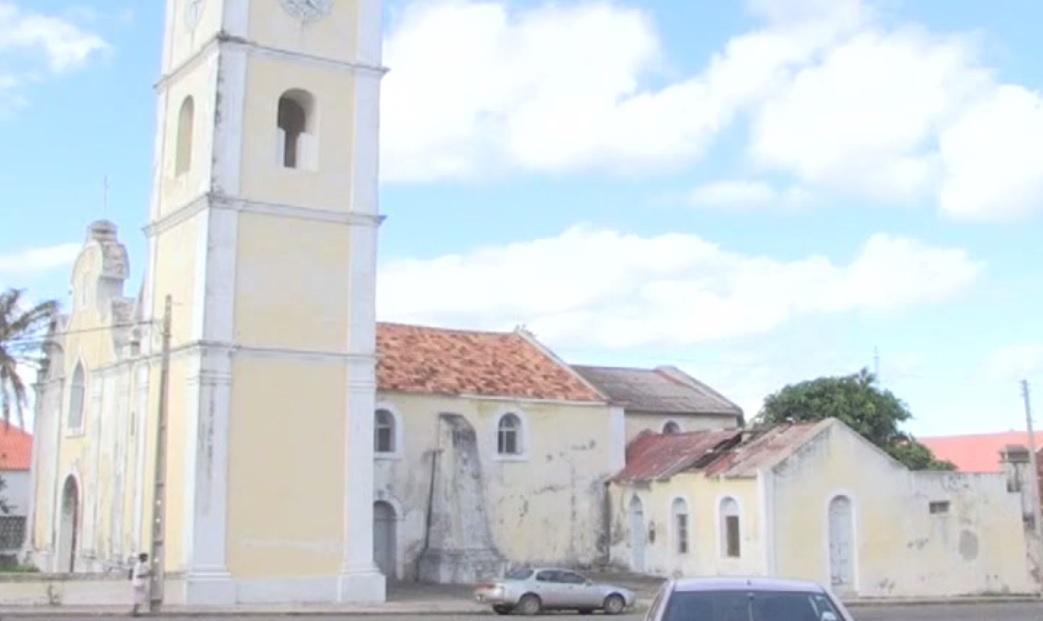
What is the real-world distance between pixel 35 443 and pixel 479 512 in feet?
45.7

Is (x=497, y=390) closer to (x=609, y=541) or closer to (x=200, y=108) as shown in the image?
(x=609, y=541)

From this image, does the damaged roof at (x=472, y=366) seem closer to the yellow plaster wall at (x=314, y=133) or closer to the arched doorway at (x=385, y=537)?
the arched doorway at (x=385, y=537)

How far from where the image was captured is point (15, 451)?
53.4 meters

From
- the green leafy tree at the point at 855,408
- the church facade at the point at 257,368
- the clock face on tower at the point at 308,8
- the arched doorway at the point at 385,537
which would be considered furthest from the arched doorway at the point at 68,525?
the green leafy tree at the point at 855,408

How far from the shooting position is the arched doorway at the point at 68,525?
37562mm

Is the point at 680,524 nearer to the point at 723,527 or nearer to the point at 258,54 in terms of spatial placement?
the point at 723,527

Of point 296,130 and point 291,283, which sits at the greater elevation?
point 296,130

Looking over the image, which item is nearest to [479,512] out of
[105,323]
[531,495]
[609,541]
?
[531,495]

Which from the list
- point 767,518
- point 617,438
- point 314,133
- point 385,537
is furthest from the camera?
point 617,438

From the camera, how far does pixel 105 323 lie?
3666 cm

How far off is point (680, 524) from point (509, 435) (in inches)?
234

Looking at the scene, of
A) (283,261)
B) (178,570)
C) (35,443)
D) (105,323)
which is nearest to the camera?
(178,570)

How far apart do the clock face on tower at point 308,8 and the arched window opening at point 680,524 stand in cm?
1746

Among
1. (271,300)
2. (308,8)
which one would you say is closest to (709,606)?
(271,300)
